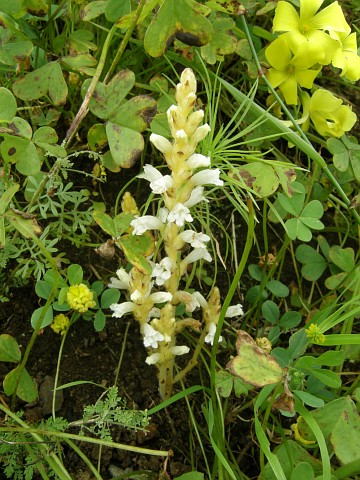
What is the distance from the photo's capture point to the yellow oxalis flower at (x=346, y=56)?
1631 mm

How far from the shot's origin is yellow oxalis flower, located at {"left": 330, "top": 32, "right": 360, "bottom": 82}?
5.35 feet

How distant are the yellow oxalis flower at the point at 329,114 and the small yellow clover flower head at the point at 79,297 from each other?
2.71 ft

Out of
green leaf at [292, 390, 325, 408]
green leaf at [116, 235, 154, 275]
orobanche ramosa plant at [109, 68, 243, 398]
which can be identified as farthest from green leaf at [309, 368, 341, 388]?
green leaf at [116, 235, 154, 275]

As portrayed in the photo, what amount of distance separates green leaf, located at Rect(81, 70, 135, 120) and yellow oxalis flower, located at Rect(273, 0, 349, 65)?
1.54 feet

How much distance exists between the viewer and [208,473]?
1.49 meters

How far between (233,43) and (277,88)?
0.93 feet

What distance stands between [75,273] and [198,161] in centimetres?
47

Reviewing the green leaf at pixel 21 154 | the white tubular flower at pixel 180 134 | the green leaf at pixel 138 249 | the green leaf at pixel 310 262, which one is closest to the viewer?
the white tubular flower at pixel 180 134

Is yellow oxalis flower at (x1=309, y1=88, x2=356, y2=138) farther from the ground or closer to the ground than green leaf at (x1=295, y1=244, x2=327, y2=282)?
farther from the ground

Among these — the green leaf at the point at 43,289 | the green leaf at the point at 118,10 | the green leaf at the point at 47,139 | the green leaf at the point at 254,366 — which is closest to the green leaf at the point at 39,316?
the green leaf at the point at 43,289

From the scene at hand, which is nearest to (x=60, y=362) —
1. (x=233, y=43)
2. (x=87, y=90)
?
(x=87, y=90)

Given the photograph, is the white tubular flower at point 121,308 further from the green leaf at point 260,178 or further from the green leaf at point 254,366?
the green leaf at point 260,178

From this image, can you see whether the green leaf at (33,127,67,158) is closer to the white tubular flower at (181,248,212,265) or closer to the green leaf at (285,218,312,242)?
the white tubular flower at (181,248,212,265)

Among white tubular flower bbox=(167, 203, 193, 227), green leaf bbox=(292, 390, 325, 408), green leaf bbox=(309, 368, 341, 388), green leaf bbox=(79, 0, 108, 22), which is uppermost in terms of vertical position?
green leaf bbox=(79, 0, 108, 22)
